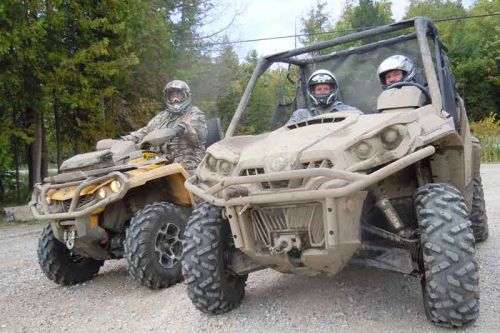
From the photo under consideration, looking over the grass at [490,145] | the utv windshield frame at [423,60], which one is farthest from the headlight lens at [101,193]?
the grass at [490,145]

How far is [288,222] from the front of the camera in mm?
3854

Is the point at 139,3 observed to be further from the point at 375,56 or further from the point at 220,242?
the point at 220,242

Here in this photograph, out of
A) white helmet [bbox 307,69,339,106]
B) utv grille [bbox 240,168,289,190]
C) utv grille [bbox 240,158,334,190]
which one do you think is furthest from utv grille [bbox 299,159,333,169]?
white helmet [bbox 307,69,339,106]

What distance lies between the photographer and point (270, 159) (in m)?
3.95

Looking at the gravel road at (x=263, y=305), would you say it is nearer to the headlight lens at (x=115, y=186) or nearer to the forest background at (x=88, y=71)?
the headlight lens at (x=115, y=186)

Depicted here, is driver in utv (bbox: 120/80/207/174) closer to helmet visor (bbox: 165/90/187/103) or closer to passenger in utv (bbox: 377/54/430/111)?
helmet visor (bbox: 165/90/187/103)

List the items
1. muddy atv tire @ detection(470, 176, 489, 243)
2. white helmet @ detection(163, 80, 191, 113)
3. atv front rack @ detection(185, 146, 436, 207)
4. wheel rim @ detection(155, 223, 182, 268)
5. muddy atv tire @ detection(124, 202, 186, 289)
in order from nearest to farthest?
1. atv front rack @ detection(185, 146, 436, 207)
2. muddy atv tire @ detection(124, 202, 186, 289)
3. wheel rim @ detection(155, 223, 182, 268)
4. muddy atv tire @ detection(470, 176, 489, 243)
5. white helmet @ detection(163, 80, 191, 113)

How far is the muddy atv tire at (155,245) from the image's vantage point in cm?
552

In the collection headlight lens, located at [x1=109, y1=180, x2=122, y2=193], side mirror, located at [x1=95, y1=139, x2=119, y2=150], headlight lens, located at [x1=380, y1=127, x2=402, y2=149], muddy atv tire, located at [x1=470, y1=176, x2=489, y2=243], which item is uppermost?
side mirror, located at [x1=95, y1=139, x2=119, y2=150]

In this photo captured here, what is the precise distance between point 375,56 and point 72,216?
3.32 m

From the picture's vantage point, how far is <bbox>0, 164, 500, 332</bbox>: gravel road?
13.5 ft

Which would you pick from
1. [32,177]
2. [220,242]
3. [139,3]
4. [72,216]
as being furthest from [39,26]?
[220,242]

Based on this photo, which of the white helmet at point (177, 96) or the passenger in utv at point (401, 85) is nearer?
the passenger in utv at point (401, 85)

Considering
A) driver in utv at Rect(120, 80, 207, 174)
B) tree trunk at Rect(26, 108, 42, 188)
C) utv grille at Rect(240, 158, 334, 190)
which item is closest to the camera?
utv grille at Rect(240, 158, 334, 190)
